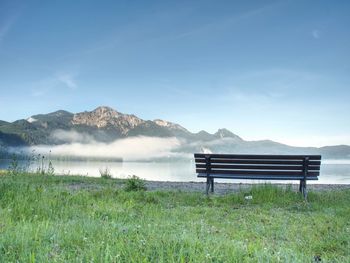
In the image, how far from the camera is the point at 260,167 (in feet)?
39.2

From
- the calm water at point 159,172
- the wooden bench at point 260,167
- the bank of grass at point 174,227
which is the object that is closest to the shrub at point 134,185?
the bank of grass at point 174,227

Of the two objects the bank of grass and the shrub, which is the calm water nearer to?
the shrub

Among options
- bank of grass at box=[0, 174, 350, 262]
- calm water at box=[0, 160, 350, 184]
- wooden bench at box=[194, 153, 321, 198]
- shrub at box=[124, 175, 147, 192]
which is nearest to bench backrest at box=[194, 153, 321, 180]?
wooden bench at box=[194, 153, 321, 198]

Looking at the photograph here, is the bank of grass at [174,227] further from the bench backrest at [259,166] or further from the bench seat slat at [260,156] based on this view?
the bench seat slat at [260,156]

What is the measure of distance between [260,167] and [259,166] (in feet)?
0.13

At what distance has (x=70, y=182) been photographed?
1530cm

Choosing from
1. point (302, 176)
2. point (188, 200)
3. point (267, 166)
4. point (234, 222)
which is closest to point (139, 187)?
point (188, 200)

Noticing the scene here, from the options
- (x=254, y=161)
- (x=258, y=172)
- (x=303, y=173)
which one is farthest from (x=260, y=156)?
(x=303, y=173)

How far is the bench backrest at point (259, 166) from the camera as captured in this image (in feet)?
38.4

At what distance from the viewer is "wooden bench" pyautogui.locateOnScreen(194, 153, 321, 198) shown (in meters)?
11.7

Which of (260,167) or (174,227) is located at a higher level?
(260,167)

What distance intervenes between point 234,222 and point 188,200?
2.98m

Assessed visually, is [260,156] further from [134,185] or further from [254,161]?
[134,185]

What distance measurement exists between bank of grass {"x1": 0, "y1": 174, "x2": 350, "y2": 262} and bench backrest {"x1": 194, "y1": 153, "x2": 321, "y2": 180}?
0.64 meters
